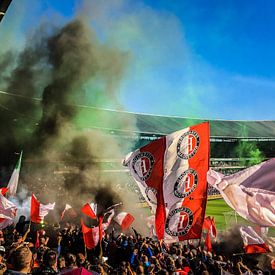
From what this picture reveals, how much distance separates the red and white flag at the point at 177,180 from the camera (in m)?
3.69

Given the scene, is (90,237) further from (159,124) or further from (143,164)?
(159,124)

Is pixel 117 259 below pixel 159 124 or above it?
below

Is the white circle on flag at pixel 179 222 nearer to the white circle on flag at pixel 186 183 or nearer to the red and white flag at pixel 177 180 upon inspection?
the red and white flag at pixel 177 180

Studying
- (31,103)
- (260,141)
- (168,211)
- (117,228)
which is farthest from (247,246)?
(260,141)

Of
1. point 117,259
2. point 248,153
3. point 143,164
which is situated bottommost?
point 117,259

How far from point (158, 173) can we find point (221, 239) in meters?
6.21

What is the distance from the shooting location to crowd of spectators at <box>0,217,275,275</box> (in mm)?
2064

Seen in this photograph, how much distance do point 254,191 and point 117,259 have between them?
404cm

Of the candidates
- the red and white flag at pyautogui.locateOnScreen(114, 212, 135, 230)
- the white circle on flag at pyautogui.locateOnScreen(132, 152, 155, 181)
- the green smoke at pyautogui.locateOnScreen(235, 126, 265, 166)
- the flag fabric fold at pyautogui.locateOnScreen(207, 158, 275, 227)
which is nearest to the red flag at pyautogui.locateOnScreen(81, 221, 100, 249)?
the red and white flag at pyautogui.locateOnScreen(114, 212, 135, 230)

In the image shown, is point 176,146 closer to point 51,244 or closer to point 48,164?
point 51,244

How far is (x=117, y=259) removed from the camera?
6637 millimetres

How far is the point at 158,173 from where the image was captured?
13.8 ft

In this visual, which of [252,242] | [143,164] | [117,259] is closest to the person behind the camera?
[143,164]

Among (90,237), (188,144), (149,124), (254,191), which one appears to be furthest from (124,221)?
(149,124)
